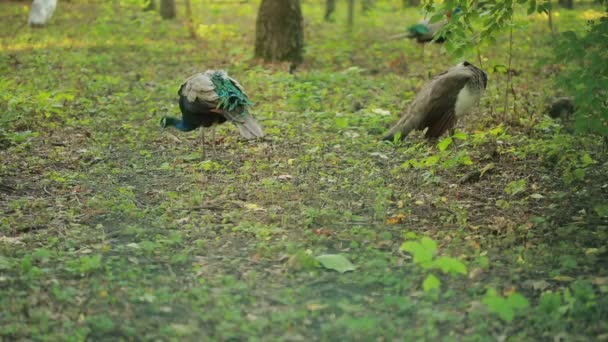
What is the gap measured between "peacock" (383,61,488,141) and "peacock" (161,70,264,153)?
1.58 meters

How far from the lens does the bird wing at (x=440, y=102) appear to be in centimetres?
721

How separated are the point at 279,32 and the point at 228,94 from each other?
16.8 feet

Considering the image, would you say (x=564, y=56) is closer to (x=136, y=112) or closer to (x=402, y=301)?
(x=402, y=301)

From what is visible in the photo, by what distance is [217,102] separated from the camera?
7152 mm

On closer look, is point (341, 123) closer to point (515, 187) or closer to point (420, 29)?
point (515, 187)

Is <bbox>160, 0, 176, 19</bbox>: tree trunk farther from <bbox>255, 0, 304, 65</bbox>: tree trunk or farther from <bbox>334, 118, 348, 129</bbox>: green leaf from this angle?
<bbox>334, 118, 348, 129</bbox>: green leaf

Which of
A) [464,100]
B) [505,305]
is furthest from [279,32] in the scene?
[505,305]

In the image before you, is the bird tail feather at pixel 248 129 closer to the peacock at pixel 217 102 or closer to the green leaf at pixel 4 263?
the peacock at pixel 217 102

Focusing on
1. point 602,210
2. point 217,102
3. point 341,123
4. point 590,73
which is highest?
point 590,73

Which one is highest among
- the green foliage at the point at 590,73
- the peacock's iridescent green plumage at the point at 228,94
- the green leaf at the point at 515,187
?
the green foliage at the point at 590,73

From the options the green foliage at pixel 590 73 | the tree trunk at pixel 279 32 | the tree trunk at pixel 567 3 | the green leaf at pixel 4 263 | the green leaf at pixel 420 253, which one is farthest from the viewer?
the tree trunk at pixel 567 3

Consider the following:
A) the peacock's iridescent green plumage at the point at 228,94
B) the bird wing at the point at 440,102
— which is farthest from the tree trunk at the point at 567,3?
the peacock's iridescent green plumage at the point at 228,94

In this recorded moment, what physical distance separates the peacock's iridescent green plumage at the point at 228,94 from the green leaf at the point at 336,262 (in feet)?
8.91

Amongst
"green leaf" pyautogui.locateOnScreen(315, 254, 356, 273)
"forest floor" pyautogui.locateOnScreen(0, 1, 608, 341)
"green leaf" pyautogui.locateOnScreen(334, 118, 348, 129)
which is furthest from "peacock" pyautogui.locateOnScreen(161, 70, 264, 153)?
"green leaf" pyautogui.locateOnScreen(315, 254, 356, 273)
